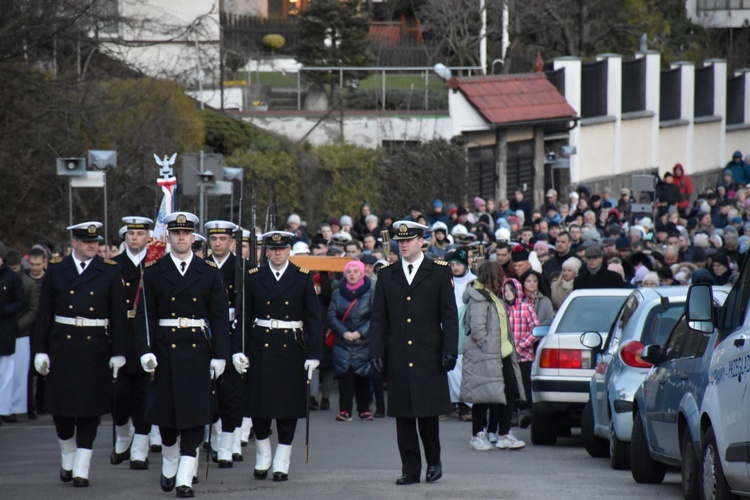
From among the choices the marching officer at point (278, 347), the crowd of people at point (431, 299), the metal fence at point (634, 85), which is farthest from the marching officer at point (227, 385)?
the metal fence at point (634, 85)

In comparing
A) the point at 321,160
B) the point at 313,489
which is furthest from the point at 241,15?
the point at 313,489

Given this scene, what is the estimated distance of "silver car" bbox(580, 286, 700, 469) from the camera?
11.8 m

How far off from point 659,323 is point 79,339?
4.60 meters

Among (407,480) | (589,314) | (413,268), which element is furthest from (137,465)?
(589,314)

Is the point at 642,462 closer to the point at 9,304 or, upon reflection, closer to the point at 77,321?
the point at 77,321

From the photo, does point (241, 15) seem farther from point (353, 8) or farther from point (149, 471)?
point (149, 471)

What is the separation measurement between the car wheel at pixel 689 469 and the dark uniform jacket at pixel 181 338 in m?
3.28

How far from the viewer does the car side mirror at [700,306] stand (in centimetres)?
896

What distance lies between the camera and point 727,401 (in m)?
8.31

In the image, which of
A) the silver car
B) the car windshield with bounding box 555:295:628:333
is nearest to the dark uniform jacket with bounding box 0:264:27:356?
the car windshield with bounding box 555:295:628:333

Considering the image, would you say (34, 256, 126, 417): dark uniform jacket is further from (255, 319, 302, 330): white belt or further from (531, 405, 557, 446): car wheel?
(531, 405, 557, 446): car wheel

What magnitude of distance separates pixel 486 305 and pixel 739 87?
41998 mm

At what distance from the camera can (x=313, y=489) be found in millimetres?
10555

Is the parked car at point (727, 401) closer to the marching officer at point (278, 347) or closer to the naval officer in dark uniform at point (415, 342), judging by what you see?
the naval officer in dark uniform at point (415, 342)
